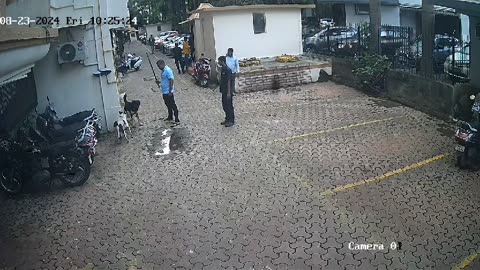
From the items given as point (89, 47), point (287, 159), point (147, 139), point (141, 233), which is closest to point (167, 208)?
point (141, 233)

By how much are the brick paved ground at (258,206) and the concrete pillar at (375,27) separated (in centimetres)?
414

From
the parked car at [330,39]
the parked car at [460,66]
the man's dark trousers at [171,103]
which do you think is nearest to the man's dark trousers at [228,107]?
the man's dark trousers at [171,103]

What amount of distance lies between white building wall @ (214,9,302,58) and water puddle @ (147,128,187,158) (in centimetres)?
670

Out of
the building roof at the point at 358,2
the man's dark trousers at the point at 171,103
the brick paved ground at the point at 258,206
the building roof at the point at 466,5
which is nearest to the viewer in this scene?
the brick paved ground at the point at 258,206

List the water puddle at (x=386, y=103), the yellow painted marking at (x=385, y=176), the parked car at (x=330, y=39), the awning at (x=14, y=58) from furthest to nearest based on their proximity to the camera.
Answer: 1. the parked car at (x=330, y=39)
2. the water puddle at (x=386, y=103)
3. the yellow painted marking at (x=385, y=176)
4. the awning at (x=14, y=58)

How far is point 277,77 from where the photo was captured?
15.4m

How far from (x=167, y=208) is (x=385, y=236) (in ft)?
9.83

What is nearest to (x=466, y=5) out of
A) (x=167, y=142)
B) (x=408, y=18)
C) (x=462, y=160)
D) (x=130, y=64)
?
(x=462, y=160)

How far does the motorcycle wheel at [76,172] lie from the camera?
757cm

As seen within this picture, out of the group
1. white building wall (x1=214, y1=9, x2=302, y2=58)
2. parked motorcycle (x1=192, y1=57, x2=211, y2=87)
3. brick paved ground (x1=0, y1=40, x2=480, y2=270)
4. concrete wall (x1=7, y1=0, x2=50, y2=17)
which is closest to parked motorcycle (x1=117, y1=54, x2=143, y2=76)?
parked motorcycle (x1=192, y1=57, x2=211, y2=87)

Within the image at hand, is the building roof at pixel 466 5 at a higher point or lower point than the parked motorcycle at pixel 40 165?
higher

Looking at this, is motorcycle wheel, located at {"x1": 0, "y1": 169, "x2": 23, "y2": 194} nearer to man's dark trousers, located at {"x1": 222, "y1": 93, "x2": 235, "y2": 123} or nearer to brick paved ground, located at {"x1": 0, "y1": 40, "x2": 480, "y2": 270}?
brick paved ground, located at {"x1": 0, "y1": 40, "x2": 480, "y2": 270}

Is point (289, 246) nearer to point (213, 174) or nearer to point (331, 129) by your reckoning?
point (213, 174)

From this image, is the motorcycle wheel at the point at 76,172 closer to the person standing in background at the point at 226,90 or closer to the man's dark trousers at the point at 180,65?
the person standing in background at the point at 226,90
